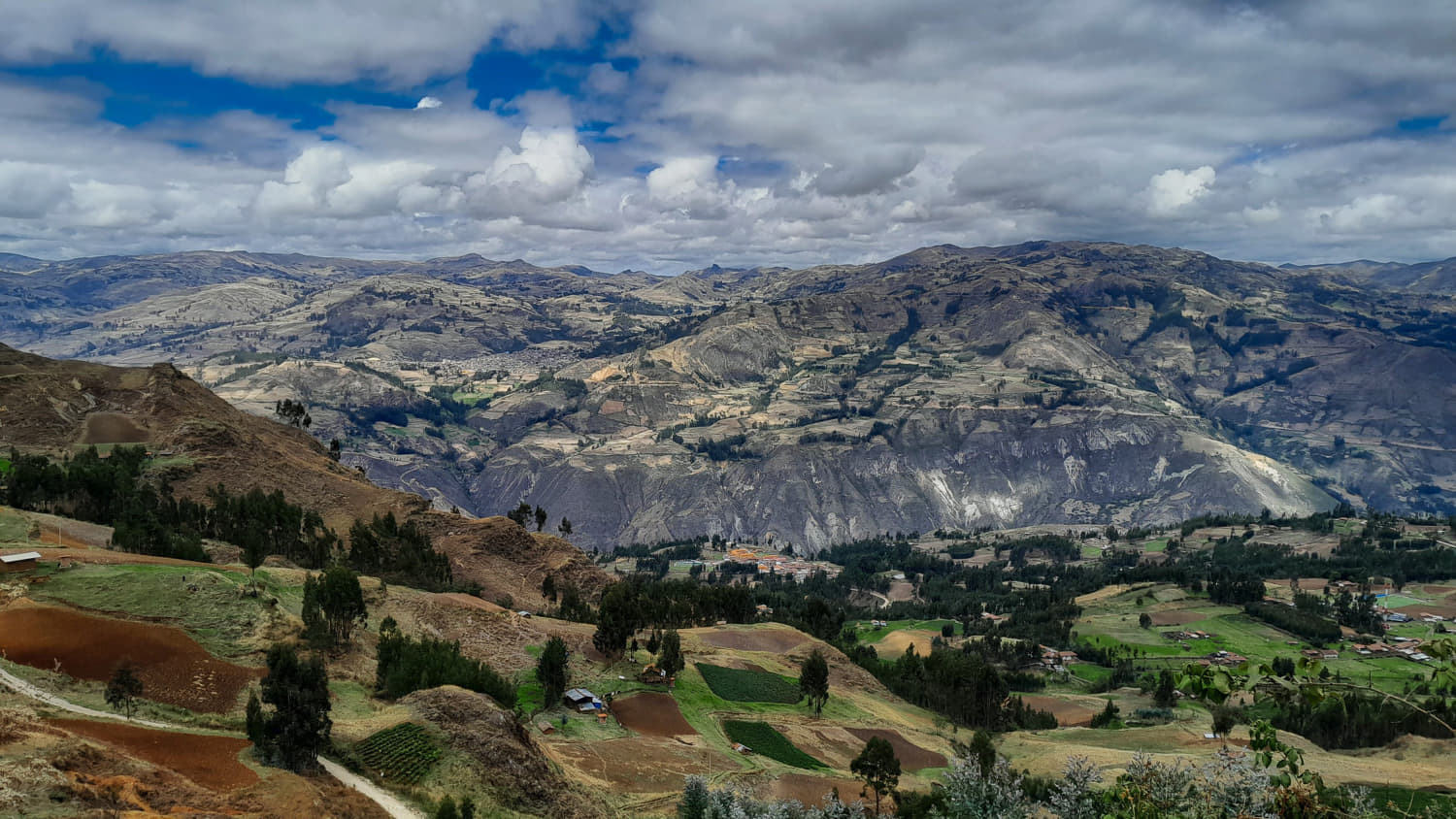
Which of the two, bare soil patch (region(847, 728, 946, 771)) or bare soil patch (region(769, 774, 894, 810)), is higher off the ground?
bare soil patch (region(769, 774, 894, 810))

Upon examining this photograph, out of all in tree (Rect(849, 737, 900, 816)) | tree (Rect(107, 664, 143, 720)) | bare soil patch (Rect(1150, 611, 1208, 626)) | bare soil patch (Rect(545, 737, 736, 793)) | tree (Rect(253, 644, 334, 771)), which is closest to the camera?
tree (Rect(253, 644, 334, 771))

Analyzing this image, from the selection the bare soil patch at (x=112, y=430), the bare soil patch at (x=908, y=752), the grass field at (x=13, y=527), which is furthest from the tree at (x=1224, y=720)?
the bare soil patch at (x=112, y=430)

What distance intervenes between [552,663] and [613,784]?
14.5m

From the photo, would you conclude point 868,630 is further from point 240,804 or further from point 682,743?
point 240,804

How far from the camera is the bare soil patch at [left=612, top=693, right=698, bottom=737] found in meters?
68.2

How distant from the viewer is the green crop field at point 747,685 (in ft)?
271

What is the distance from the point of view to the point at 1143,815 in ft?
47.9

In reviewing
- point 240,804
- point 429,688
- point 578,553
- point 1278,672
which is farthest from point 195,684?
point 578,553

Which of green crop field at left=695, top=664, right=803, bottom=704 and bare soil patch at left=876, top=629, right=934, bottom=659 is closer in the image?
green crop field at left=695, top=664, right=803, bottom=704

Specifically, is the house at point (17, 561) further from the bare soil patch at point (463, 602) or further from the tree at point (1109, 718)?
the tree at point (1109, 718)

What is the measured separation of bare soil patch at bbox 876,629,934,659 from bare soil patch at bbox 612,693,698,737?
287ft

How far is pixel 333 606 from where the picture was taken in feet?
195

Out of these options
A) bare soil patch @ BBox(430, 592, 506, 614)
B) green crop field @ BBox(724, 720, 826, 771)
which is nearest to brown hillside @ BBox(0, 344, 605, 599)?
bare soil patch @ BBox(430, 592, 506, 614)

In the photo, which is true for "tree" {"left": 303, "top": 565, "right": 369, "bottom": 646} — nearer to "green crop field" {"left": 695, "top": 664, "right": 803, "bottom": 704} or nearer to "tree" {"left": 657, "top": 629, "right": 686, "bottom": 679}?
"tree" {"left": 657, "top": 629, "right": 686, "bottom": 679}
